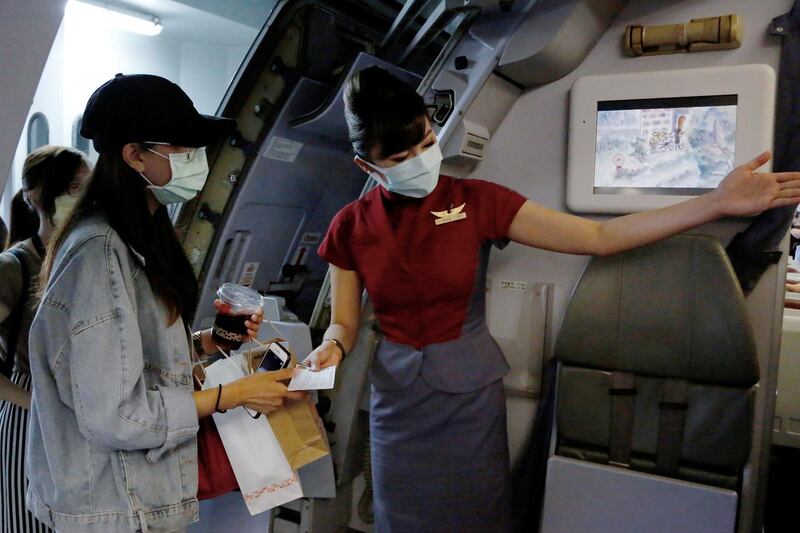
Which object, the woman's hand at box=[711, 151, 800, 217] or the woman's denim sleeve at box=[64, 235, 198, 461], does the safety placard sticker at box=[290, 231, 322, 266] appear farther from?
the woman's hand at box=[711, 151, 800, 217]

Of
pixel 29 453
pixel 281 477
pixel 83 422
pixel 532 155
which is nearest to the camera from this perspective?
pixel 83 422

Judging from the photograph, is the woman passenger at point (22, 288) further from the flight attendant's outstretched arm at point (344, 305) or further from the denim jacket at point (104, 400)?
the flight attendant's outstretched arm at point (344, 305)

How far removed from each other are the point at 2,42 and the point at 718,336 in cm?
197

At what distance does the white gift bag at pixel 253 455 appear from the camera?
1.54m

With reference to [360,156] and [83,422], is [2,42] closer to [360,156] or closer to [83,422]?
[83,422]

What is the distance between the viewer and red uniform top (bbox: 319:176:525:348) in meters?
1.78

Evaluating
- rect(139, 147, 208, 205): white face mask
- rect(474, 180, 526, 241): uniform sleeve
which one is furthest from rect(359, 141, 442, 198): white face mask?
→ rect(139, 147, 208, 205): white face mask

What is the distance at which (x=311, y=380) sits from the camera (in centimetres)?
160

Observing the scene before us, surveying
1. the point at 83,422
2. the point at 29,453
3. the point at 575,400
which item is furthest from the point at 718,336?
the point at 29,453

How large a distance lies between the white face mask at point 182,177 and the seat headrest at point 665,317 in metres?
1.28

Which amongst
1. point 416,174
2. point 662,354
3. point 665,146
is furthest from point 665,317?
A: point 416,174

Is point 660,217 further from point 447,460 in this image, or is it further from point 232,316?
point 232,316

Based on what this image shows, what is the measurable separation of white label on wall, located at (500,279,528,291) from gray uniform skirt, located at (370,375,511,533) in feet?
Answer: 1.78

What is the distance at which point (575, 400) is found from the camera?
201 centimetres
